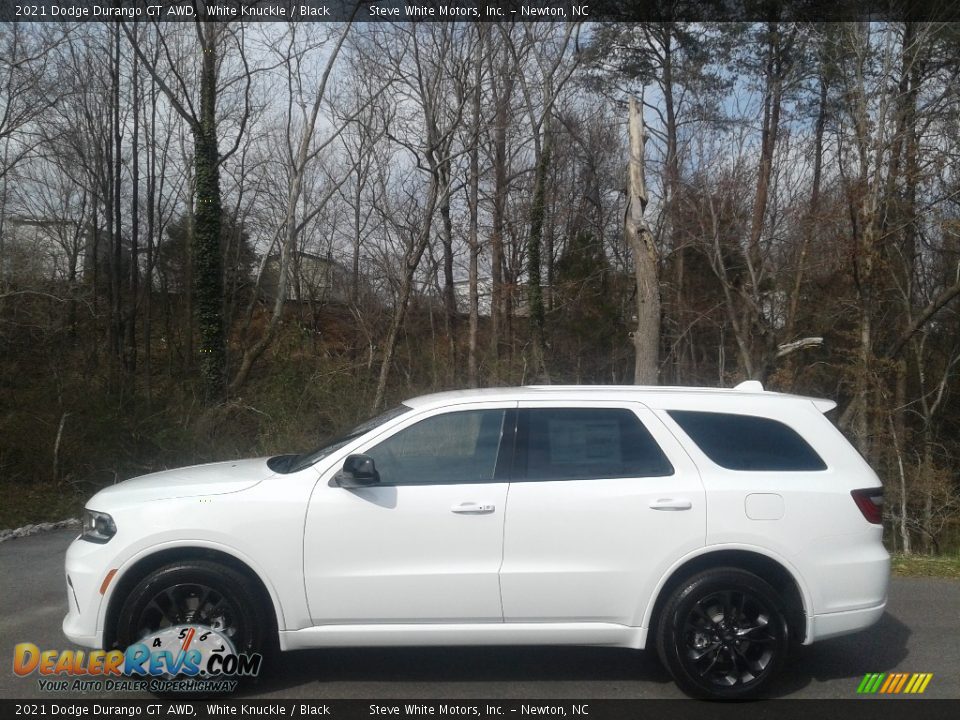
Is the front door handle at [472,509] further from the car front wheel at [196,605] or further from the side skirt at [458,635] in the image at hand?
the car front wheel at [196,605]

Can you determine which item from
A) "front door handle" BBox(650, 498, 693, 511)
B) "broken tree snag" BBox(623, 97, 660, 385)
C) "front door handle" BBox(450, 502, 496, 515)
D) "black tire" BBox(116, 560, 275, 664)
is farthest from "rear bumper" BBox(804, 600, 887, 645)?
"broken tree snag" BBox(623, 97, 660, 385)

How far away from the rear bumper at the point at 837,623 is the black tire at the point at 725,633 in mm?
172

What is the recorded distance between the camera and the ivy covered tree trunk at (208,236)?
68.0 feet

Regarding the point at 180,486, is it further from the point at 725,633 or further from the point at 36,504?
the point at 36,504

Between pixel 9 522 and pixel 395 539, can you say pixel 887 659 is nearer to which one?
pixel 395 539

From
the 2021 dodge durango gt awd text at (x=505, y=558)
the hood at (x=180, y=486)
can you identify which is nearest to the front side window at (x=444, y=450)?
the 2021 dodge durango gt awd text at (x=505, y=558)

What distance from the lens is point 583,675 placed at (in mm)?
5449

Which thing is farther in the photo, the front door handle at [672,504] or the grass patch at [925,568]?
the grass patch at [925,568]

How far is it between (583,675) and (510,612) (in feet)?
2.72

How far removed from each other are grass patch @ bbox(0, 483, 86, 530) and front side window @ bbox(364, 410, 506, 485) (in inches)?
349

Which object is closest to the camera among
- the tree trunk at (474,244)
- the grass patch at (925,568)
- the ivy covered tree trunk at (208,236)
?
the grass patch at (925,568)

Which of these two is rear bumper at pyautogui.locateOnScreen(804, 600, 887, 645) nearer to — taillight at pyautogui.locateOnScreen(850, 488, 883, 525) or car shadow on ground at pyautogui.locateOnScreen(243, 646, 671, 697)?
taillight at pyautogui.locateOnScreen(850, 488, 883, 525)

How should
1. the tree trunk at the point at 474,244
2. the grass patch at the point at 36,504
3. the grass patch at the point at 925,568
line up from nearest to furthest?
the grass patch at the point at 925,568 → the grass patch at the point at 36,504 → the tree trunk at the point at 474,244

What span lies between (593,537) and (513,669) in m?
1.14
